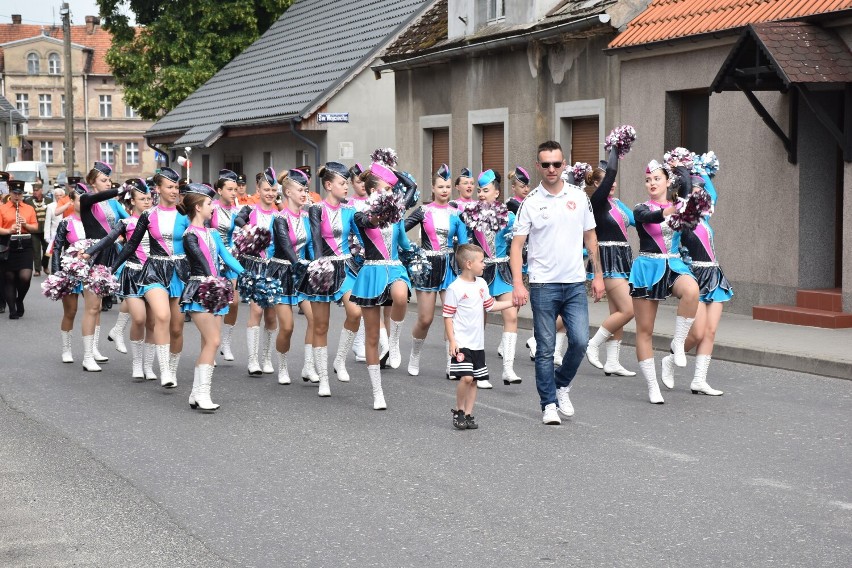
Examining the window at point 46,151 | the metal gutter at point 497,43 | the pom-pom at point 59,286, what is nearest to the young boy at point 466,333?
the pom-pom at point 59,286

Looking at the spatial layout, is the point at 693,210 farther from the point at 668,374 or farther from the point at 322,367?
the point at 322,367

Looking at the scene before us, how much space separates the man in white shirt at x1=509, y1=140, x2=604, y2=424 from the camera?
9.36 meters

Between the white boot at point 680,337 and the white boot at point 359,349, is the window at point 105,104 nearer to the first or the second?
the white boot at point 359,349

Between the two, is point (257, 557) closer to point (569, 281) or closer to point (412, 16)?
point (569, 281)

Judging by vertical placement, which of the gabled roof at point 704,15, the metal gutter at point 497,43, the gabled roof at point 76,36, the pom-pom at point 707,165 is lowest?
the pom-pom at point 707,165

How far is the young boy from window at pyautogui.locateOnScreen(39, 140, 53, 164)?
95.5 metres

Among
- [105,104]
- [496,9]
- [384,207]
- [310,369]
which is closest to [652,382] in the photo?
[384,207]

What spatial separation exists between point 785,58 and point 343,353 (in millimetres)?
6425

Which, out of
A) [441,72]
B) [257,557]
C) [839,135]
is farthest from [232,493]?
[441,72]

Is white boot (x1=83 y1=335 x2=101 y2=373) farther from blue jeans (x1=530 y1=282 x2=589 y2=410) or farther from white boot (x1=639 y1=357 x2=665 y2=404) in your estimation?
white boot (x1=639 y1=357 x2=665 y2=404)

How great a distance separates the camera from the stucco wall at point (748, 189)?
16.7m

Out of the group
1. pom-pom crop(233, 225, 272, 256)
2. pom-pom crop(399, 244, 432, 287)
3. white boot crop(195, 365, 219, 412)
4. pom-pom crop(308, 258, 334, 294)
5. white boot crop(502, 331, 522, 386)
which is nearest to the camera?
white boot crop(195, 365, 219, 412)

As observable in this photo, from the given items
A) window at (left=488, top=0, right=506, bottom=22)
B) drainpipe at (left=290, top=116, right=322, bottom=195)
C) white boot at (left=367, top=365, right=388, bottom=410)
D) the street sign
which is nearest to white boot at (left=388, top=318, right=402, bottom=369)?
white boot at (left=367, top=365, right=388, bottom=410)

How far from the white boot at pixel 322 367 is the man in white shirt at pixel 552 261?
7.23 feet
